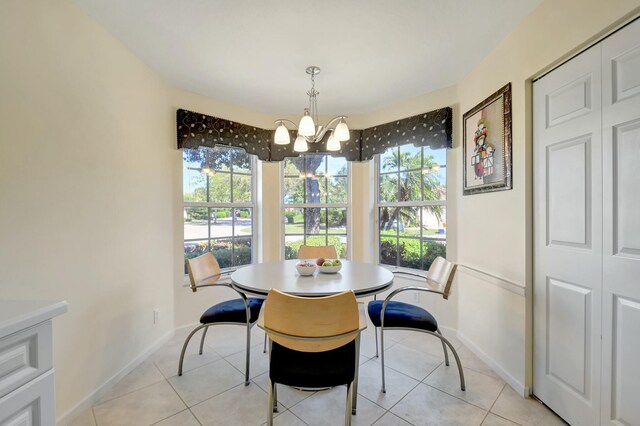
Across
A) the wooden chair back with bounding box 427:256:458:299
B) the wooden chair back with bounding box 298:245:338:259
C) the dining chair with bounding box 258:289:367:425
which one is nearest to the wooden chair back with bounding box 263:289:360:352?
the dining chair with bounding box 258:289:367:425

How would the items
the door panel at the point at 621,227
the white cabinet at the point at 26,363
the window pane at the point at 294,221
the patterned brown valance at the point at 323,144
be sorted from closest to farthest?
the white cabinet at the point at 26,363, the door panel at the point at 621,227, the patterned brown valance at the point at 323,144, the window pane at the point at 294,221

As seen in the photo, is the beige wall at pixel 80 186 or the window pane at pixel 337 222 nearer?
the beige wall at pixel 80 186

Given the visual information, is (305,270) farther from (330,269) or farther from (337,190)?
(337,190)

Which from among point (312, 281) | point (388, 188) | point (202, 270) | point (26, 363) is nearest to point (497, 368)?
point (312, 281)

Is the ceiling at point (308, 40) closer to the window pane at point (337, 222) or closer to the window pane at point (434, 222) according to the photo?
the window pane at point (434, 222)

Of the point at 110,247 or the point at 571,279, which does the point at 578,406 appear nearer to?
the point at 571,279

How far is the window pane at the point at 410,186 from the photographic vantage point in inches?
121

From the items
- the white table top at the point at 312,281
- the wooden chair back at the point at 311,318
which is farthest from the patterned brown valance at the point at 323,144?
the wooden chair back at the point at 311,318

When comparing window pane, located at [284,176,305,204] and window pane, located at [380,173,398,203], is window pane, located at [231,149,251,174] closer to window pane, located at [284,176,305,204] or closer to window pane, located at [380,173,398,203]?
window pane, located at [284,176,305,204]

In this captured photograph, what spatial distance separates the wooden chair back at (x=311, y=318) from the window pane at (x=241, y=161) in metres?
2.29

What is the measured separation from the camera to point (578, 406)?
1.51 metres

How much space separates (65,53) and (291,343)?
2.06 m

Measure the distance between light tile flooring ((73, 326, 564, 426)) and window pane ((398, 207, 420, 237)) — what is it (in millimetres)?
1254

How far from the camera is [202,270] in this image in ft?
7.38
